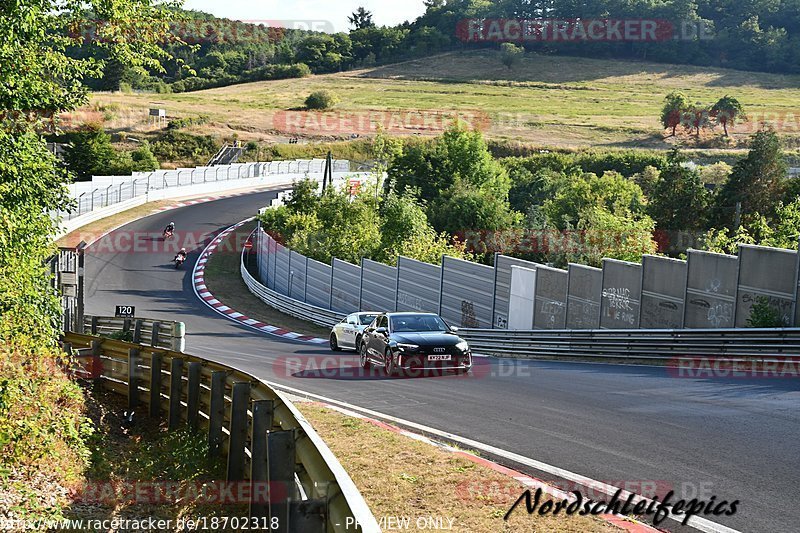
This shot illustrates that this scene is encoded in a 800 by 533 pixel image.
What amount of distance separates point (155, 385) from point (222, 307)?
26.1 m

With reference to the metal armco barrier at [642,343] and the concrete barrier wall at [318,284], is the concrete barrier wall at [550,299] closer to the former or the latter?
the metal armco barrier at [642,343]

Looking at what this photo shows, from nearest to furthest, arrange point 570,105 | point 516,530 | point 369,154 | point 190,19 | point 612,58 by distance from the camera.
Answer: point 516,530 < point 190,19 < point 369,154 < point 570,105 < point 612,58

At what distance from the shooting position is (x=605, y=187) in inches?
2781

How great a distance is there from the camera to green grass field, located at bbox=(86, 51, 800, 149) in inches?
4619

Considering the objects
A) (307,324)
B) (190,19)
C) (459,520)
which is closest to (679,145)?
(307,324)

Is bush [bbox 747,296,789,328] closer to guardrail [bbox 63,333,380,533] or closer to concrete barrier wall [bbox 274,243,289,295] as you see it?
guardrail [bbox 63,333,380,533]

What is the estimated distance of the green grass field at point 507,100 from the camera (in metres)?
117

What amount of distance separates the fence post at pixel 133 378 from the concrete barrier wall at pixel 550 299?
14045mm

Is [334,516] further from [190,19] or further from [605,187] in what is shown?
[605,187]

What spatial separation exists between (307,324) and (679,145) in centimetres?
9116

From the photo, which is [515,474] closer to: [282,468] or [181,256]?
[282,468]

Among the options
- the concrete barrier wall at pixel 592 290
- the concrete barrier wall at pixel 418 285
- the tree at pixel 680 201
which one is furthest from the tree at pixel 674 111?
the concrete barrier wall at pixel 418 285

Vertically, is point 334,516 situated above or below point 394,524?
above

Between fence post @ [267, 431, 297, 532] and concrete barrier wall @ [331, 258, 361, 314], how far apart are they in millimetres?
28559
